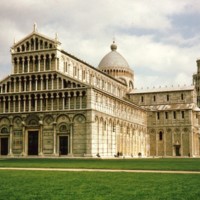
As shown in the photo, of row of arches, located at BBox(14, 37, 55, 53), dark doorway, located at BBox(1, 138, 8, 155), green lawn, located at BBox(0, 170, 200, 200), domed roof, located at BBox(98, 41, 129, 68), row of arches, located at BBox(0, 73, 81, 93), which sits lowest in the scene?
green lawn, located at BBox(0, 170, 200, 200)

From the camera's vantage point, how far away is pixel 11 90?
6981cm

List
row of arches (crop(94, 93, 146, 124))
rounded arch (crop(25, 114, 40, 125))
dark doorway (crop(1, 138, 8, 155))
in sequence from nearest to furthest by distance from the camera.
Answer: row of arches (crop(94, 93, 146, 124)) < rounded arch (crop(25, 114, 40, 125)) < dark doorway (crop(1, 138, 8, 155))

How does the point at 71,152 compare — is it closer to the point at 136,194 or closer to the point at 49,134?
the point at 49,134

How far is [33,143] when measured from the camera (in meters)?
67.1

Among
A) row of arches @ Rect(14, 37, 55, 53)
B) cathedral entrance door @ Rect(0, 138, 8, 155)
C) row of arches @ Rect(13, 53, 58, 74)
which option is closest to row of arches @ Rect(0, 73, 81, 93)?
row of arches @ Rect(13, 53, 58, 74)

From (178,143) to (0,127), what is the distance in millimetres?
41725

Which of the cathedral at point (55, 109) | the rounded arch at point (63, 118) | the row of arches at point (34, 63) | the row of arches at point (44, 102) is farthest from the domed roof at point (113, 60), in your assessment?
the rounded arch at point (63, 118)

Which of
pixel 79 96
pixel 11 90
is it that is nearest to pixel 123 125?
pixel 79 96

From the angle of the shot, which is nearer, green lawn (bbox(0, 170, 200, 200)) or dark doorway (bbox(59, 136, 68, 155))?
green lawn (bbox(0, 170, 200, 200))

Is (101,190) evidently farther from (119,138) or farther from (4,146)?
(119,138)

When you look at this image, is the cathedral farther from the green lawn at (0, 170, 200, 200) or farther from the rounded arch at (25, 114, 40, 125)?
the green lawn at (0, 170, 200, 200)

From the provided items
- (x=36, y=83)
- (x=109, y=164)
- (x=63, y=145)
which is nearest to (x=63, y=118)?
(x=63, y=145)

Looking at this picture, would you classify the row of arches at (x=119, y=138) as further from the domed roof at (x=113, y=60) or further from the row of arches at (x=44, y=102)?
the domed roof at (x=113, y=60)

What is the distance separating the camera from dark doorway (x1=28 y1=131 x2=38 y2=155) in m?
66.8
